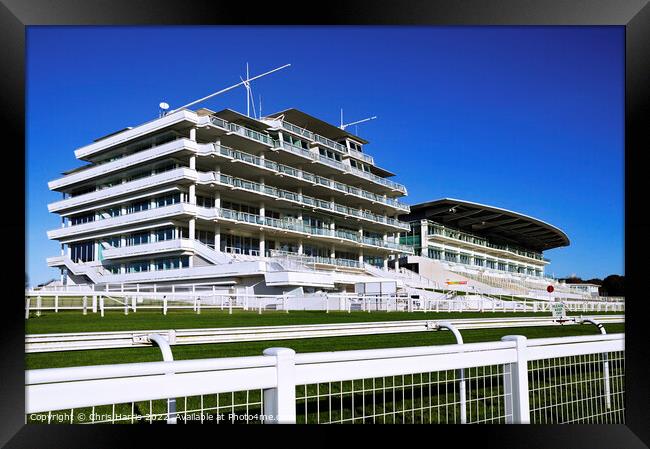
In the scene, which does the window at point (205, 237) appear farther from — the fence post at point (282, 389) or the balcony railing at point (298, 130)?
the fence post at point (282, 389)

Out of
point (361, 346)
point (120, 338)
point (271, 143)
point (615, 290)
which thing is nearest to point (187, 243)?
point (271, 143)

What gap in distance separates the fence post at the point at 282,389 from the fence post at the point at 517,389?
62.0 inches

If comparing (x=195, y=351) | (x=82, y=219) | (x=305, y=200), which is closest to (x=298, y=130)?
(x=305, y=200)

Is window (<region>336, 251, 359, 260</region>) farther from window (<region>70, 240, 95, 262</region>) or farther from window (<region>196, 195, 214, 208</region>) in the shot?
window (<region>70, 240, 95, 262</region>)

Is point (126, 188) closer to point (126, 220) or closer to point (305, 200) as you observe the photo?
Answer: point (126, 220)

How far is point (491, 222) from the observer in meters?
84.9

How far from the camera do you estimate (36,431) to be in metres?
3.44

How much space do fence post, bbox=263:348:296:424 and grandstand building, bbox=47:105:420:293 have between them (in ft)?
115

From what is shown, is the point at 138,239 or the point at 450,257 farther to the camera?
the point at 450,257

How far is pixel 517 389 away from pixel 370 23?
8.23 ft

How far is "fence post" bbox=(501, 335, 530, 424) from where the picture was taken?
12.6ft
